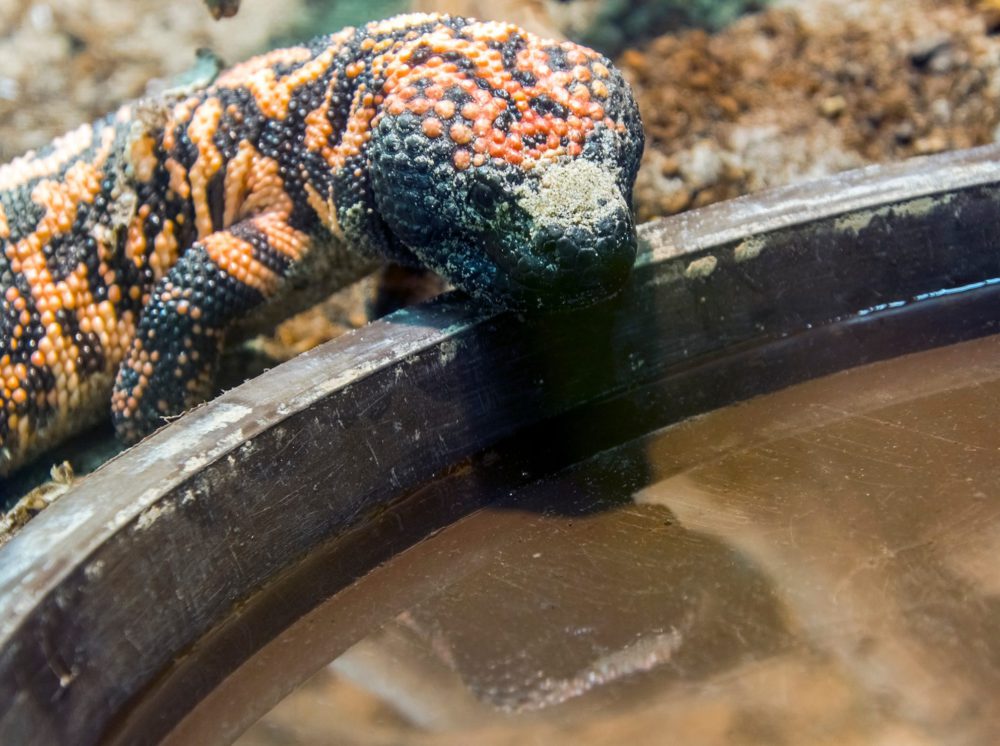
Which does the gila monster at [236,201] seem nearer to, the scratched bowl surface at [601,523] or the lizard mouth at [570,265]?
the lizard mouth at [570,265]

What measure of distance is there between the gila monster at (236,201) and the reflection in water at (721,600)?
1.33ft

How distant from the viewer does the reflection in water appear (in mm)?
984

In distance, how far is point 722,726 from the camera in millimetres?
963

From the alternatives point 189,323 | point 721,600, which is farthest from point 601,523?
point 189,323

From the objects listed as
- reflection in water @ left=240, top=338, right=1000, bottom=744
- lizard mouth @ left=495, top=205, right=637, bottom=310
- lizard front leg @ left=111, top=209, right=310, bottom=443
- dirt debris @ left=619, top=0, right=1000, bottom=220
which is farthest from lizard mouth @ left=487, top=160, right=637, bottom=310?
dirt debris @ left=619, top=0, right=1000, bottom=220

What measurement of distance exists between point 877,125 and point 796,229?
45.2 inches

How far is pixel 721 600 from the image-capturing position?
3.66 ft

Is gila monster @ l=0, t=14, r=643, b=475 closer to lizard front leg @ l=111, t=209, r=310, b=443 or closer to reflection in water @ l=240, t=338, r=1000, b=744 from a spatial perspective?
lizard front leg @ l=111, t=209, r=310, b=443

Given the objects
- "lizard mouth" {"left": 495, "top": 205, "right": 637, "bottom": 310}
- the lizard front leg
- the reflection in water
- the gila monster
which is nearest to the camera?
the reflection in water

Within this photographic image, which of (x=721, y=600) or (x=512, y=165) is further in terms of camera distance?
(x=512, y=165)

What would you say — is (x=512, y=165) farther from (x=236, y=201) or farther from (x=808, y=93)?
(x=808, y=93)

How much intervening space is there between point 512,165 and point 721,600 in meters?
0.64

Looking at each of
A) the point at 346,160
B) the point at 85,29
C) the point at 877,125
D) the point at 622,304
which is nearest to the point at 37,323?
the point at 346,160

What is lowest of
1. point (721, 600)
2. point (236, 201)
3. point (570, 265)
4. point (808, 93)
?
point (721, 600)
